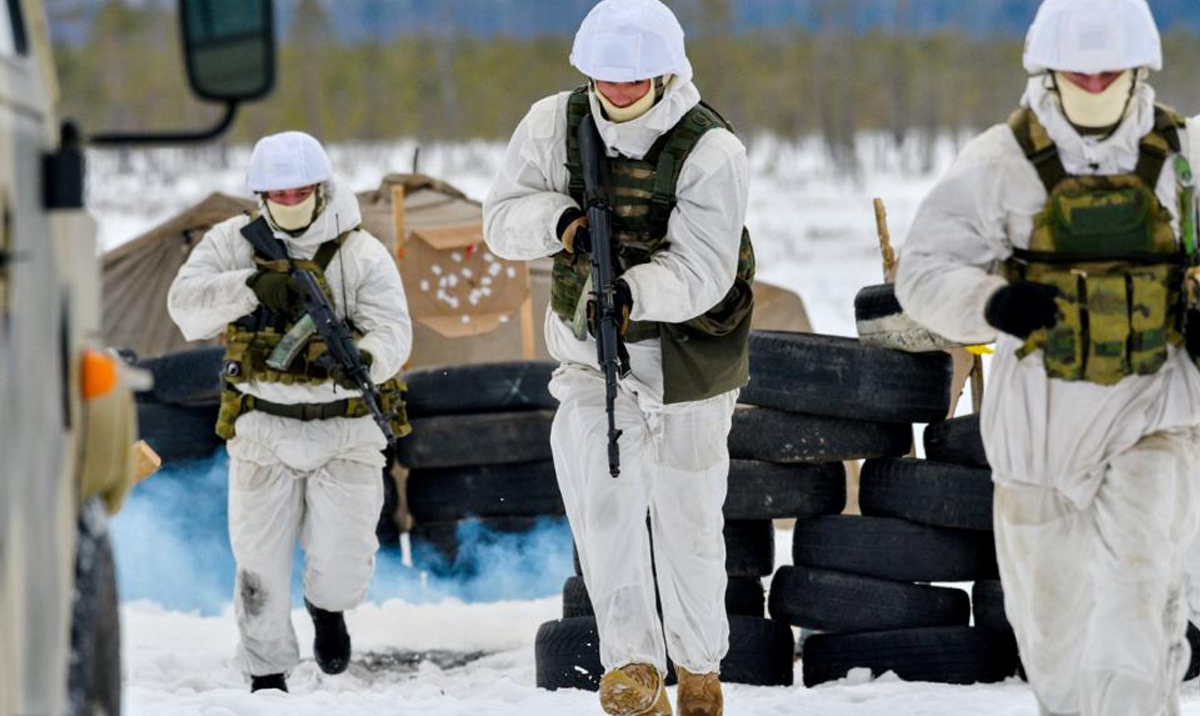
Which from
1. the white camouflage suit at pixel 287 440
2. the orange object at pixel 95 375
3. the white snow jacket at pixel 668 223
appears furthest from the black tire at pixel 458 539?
the orange object at pixel 95 375

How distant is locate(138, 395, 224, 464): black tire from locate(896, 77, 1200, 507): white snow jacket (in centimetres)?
581

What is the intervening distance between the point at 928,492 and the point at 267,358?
2368 millimetres

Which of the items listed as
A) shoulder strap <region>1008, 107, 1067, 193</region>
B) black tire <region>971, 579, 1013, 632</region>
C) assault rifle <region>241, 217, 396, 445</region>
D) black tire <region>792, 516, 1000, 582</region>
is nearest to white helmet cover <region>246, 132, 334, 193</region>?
assault rifle <region>241, 217, 396, 445</region>

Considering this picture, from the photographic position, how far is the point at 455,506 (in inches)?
382

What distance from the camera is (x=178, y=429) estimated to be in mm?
10000

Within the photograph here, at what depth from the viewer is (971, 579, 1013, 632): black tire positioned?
23.3 ft

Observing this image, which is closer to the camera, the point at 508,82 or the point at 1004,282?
the point at 1004,282

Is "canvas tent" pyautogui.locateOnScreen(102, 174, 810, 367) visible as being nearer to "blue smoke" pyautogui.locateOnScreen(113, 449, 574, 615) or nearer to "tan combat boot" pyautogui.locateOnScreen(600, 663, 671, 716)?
"blue smoke" pyautogui.locateOnScreen(113, 449, 574, 615)

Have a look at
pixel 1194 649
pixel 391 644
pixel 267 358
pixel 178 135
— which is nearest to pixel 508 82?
pixel 391 644

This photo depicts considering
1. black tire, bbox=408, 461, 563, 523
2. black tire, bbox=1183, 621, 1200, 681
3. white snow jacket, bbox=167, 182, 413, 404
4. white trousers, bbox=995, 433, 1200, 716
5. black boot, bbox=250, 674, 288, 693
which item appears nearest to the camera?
white trousers, bbox=995, 433, 1200, 716

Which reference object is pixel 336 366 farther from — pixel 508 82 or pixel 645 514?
pixel 508 82

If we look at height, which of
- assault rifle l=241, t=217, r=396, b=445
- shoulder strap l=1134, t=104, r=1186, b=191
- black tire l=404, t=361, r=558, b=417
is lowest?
black tire l=404, t=361, r=558, b=417

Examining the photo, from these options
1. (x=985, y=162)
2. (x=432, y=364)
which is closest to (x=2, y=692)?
(x=985, y=162)

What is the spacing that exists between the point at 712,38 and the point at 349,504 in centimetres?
4230
